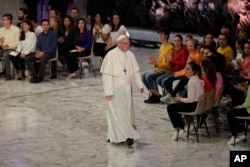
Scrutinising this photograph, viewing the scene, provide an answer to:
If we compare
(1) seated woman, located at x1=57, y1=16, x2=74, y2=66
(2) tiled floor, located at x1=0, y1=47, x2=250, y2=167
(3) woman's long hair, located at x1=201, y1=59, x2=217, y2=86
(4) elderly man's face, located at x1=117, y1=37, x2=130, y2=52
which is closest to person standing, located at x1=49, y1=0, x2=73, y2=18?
(1) seated woman, located at x1=57, y1=16, x2=74, y2=66

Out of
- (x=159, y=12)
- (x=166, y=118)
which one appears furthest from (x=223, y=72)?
(x=159, y=12)

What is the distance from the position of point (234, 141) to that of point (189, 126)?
713 mm

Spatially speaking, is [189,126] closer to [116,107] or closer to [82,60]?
[116,107]

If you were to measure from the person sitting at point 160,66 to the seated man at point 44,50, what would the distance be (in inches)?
96.7

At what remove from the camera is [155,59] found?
12.3 m

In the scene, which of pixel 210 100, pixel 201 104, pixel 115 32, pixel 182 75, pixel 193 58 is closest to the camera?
pixel 201 104

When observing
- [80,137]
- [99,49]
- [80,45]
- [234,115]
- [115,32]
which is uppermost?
[115,32]

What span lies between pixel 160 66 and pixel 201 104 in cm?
247

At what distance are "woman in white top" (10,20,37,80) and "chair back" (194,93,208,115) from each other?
514 cm

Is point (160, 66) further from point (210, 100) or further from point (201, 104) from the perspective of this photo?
point (201, 104)

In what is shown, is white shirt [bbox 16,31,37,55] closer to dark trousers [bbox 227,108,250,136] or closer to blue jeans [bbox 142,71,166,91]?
blue jeans [bbox 142,71,166,91]

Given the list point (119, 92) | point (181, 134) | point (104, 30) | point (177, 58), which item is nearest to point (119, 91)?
point (119, 92)

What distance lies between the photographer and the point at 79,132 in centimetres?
1036

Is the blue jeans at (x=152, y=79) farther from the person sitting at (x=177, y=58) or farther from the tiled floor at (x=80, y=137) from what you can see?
the tiled floor at (x=80, y=137)
